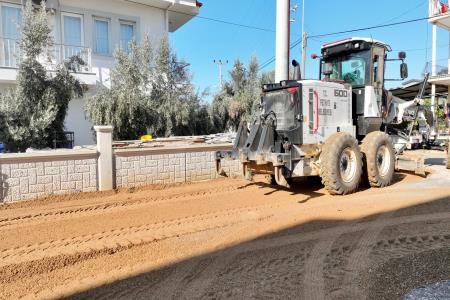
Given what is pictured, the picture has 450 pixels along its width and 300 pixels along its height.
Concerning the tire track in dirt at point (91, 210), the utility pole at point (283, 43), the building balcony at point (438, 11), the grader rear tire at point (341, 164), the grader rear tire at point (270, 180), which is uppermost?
the building balcony at point (438, 11)

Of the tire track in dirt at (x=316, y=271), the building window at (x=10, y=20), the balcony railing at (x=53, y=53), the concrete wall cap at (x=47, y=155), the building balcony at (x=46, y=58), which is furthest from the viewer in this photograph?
the building window at (x=10, y=20)

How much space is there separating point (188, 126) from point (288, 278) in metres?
10.7

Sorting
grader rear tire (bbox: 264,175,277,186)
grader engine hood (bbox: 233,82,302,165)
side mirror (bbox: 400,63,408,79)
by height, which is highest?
side mirror (bbox: 400,63,408,79)

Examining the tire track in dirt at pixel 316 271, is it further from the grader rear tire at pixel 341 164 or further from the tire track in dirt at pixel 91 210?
the tire track in dirt at pixel 91 210

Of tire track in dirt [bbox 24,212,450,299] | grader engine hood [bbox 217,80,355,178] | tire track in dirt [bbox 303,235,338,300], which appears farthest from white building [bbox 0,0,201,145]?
tire track in dirt [bbox 303,235,338,300]

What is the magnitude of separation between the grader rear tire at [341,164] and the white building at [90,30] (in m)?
8.97

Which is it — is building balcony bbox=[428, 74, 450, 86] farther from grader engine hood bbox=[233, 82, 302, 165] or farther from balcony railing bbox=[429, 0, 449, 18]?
grader engine hood bbox=[233, 82, 302, 165]

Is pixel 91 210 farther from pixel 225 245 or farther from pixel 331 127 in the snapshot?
pixel 331 127

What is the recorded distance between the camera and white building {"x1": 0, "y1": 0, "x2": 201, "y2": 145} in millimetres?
14016

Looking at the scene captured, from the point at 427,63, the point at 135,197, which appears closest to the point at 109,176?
the point at 135,197

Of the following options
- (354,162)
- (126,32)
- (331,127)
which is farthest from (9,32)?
(354,162)

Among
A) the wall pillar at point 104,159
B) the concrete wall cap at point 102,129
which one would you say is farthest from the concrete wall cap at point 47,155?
the concrete wall cap at point 102,129

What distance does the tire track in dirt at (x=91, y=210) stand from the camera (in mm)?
6160

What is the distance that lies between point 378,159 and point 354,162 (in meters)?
1.11
